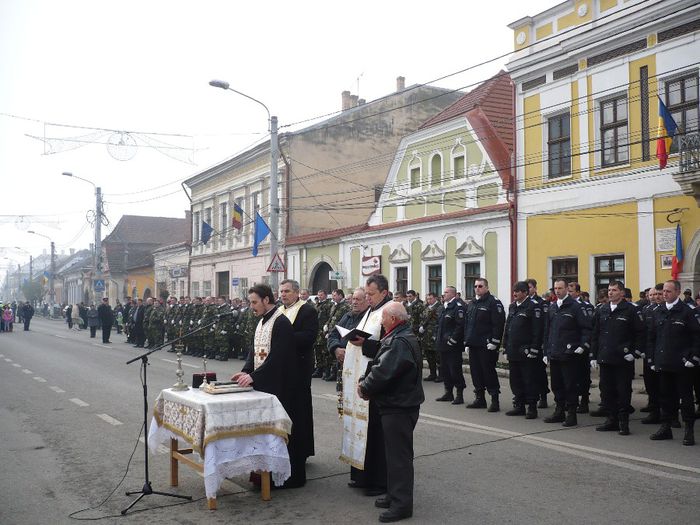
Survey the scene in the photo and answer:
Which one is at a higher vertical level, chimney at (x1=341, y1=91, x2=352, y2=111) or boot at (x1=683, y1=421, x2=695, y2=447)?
chimney at (x1=341, y1=91, x2=352, y2=111)

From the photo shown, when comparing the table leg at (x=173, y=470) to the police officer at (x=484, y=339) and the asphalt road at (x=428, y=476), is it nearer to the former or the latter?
the asphalt road at (x=428, y=476)

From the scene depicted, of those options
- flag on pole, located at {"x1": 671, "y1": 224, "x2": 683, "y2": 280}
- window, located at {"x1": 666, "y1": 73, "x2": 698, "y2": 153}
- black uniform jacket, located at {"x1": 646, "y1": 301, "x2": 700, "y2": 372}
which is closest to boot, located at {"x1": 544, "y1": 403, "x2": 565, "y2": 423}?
black uniform jacket, located at {"x1": 646, "y1": 301, "x2": 700, "y2": 372}

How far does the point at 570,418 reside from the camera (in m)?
10.1

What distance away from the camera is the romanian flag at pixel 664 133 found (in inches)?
618

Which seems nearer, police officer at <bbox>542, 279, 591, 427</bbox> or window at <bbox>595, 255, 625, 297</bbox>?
police officer at <bbox>542, 279, 591, 427</bbox>

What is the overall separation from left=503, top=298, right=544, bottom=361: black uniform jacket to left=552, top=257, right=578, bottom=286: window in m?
8.55

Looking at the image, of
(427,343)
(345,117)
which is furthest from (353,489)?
(345,117)

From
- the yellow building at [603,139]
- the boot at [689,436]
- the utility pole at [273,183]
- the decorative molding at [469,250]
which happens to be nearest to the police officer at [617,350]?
the boot at [689,436]

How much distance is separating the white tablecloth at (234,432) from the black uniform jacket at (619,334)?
5.37m

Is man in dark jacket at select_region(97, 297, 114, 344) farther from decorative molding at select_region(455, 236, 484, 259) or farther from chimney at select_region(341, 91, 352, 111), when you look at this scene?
chimney at select_region(341, 91, 352, 111)

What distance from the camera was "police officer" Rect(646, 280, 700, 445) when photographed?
899 cm

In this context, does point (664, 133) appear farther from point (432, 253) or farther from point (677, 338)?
point (432, 253)

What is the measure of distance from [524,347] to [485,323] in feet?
2.94

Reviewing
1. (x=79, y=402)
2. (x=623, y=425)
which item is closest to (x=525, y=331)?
(x=623, y=425)
